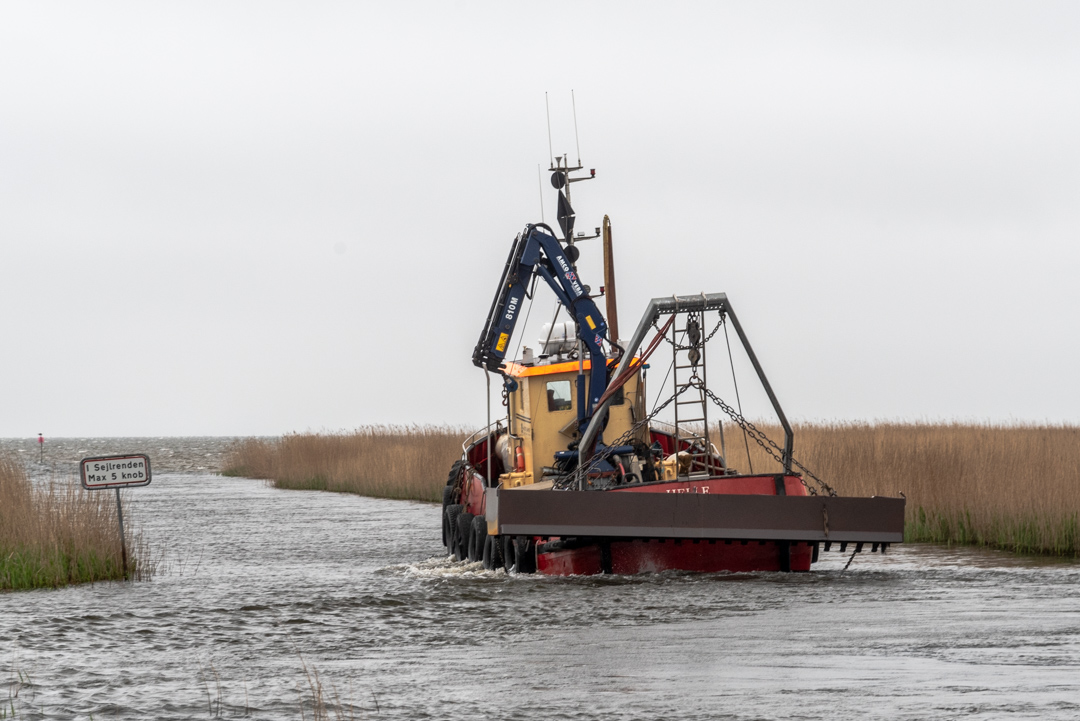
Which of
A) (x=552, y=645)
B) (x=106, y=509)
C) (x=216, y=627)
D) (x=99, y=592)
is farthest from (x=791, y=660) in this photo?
(x=106, y=509)

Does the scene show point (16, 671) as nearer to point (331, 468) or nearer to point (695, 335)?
point (695, 335)

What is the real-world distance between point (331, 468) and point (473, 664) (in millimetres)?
30403

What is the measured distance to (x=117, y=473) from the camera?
48.6 feet

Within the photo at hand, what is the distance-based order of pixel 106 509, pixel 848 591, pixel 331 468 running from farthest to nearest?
pixel 331 468, pixel 106 509, pixel 848 591

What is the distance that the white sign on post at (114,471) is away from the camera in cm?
1459

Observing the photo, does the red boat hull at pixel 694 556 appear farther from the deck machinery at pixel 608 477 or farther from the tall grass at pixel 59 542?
the tall grass at pixel 59 542

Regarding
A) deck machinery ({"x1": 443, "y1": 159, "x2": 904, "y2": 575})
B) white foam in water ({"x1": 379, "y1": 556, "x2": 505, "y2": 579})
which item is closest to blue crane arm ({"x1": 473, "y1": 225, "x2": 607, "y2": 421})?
deck machinery ({"x1": 443, "y1": 159, "x2": 904, "y2": 575})

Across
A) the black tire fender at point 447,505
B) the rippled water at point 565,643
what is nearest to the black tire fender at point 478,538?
the rippled water at point 565,643

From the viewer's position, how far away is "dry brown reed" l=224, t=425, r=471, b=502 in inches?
1314

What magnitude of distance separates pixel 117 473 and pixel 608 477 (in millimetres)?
5380

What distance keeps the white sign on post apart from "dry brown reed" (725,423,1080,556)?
23.8ft

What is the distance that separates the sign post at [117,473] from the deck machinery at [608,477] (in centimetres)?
382

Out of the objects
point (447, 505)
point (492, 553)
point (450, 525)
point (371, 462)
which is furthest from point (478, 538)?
point (371, 462)

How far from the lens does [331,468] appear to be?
3938cm
